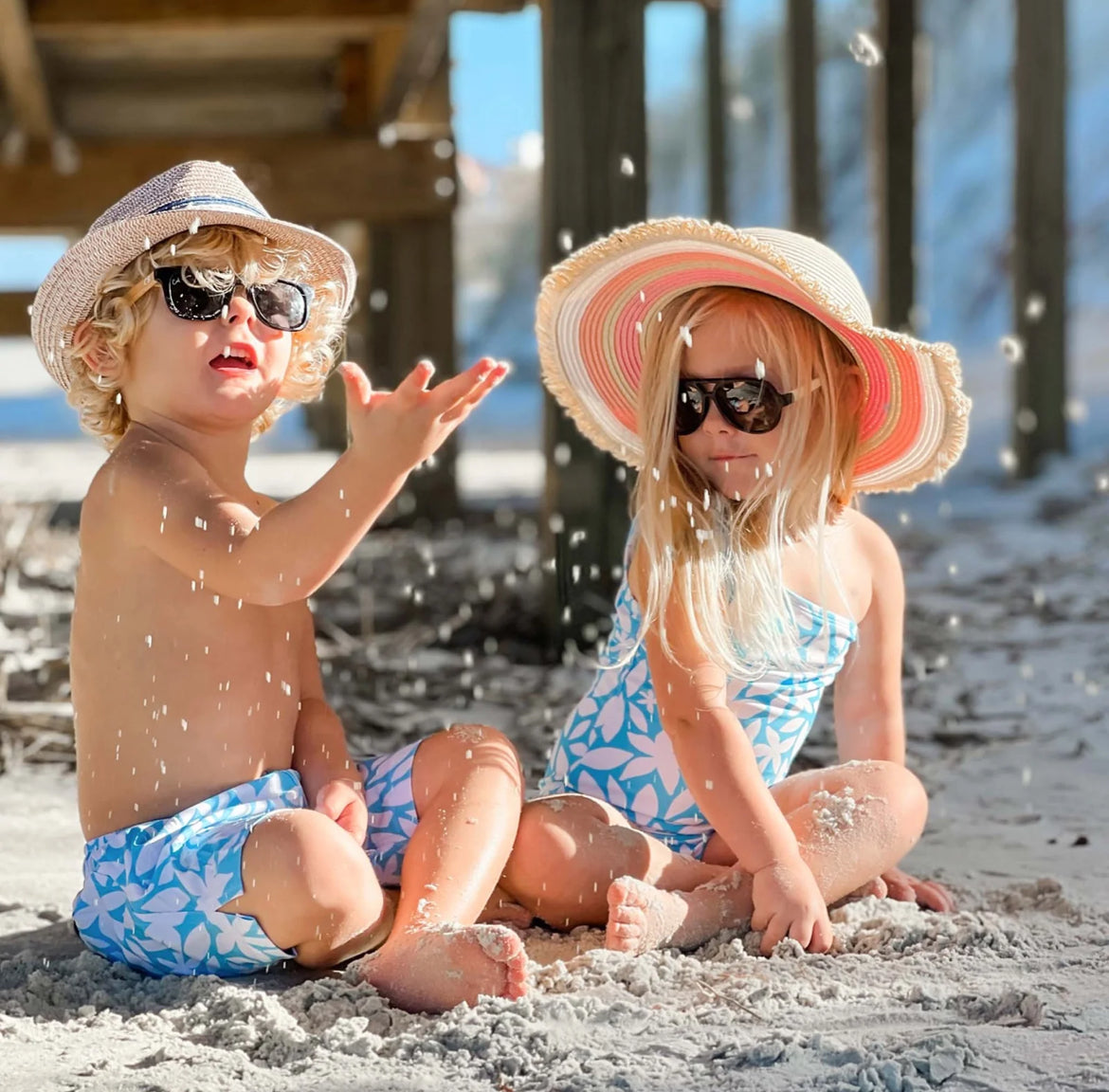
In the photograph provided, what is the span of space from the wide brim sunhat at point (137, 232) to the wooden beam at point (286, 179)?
195 inches

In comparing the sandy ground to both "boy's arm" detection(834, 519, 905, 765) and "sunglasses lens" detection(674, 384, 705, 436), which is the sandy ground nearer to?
"boy's arm" detection(834, 519, 905, 765)

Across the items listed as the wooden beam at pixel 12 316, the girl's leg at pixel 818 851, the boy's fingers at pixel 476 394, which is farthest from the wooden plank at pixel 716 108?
the boy's fingers at pixel 476 394

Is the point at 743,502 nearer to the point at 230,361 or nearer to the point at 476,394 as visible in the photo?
the point at 476,394

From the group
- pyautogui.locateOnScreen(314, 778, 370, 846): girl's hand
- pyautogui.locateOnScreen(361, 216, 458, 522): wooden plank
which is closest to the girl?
pyautogui.locateOnScreen(314, 778, 370, 846): girl's hand

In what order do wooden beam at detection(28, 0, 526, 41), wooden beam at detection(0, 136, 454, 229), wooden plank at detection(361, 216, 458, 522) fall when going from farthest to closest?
wooden plank at detection(361, 216, 458, 522)
wooden beam at detection(0, 136, 454, 229)
wooden beam at detection(28, 0, 526, 41)

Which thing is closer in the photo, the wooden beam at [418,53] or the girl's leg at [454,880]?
the girl's leg at [454,880]

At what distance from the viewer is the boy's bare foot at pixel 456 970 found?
211 cm

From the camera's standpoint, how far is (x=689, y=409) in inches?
99.4

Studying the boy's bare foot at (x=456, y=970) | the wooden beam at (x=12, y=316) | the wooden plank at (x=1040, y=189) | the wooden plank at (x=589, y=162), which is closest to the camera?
the boy's bare foot at (x=456, y=970)

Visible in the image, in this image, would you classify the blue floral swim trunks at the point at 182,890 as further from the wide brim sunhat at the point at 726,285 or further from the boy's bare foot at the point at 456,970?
the wide brim sunhat at the point at 726,285

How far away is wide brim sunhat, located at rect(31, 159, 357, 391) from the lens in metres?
2.34

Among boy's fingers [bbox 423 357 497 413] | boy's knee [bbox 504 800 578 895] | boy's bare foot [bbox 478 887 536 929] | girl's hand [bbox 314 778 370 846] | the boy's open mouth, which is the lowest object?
boy's bare foot [bbox 478 887 536 929]

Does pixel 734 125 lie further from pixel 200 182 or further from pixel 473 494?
pixel 200 182

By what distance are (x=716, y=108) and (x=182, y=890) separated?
36.7 ft
